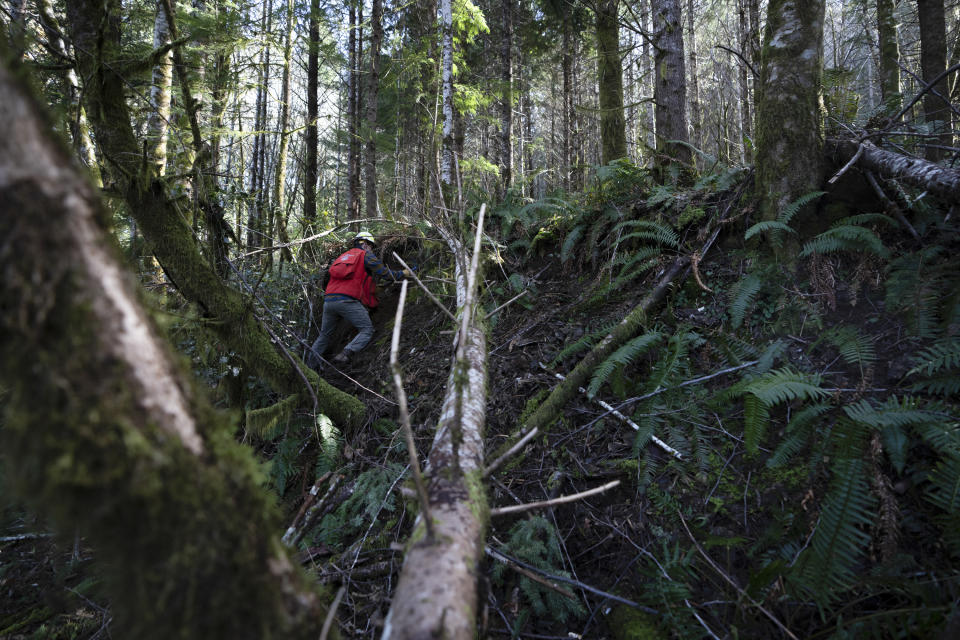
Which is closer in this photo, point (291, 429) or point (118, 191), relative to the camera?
point (118, 191)

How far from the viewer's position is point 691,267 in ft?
12.0

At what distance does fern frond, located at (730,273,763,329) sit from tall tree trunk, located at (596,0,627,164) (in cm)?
472

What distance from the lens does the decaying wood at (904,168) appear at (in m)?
2.63

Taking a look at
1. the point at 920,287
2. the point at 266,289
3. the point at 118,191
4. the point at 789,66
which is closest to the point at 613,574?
the point at 920,287

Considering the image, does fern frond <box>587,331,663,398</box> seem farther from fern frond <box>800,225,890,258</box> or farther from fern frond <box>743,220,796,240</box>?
fern frond <box>800,225,890,258</box>

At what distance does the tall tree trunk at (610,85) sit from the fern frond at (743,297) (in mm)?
4723

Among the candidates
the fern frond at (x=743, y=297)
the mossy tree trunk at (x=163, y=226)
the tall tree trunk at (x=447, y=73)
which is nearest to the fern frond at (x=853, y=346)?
the fern frond at (x=743, y=297)

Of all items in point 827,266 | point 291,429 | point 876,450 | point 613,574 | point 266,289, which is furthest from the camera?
point 266,289

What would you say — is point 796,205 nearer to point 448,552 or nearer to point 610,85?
point 448,552

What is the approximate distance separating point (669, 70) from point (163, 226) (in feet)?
23.1

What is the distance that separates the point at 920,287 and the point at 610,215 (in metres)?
2.47

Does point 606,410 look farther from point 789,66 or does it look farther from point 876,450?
point 789,66

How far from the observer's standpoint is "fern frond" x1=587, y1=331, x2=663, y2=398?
118 inches

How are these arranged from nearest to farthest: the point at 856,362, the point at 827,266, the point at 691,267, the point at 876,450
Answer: the point at 876,450 < the point at 856,362 < the point at 827,266 < the point at 691,267
